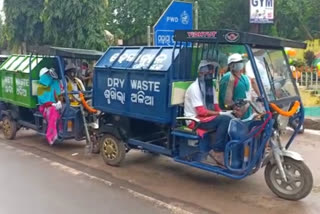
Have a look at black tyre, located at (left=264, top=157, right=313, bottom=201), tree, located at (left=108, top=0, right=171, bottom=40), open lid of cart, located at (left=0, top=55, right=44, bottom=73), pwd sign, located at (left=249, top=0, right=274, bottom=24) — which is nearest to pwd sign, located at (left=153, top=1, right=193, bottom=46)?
open lid of cart, located at (left=0, top=55, right=44, bottom=73)

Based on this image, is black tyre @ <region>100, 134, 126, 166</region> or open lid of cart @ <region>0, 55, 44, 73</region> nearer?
black tyre @ <region>100, 134, 126, 166</region>

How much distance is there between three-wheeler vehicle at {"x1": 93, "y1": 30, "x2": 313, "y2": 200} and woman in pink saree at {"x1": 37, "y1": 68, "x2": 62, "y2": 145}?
108 cm

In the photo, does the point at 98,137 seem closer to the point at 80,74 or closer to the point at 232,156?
the point at 80,74

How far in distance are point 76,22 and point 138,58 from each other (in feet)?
29.7

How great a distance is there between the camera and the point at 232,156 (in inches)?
199

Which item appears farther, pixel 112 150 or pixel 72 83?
pixel 72 83

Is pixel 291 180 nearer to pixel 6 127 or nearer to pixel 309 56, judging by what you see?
pixel 6 127

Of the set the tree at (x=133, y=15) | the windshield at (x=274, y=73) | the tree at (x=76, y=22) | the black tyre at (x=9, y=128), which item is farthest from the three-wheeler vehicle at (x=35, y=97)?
the tree at (x=133, y=15)

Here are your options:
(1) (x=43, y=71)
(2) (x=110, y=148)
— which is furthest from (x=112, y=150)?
(1) (x=43, y=71)

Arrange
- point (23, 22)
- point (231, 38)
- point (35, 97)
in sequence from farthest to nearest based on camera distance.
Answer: point (23, 22) → point (35, 97) → point (231, 38)

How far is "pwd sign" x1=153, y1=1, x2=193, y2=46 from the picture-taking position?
281 inches

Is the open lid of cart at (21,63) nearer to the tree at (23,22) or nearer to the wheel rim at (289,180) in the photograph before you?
the wheel rim at (289,180)

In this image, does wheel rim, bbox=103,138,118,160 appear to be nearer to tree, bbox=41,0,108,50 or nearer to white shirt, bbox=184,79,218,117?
white shirt, bbox=184,79,218,117

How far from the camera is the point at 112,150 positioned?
6.61 m
